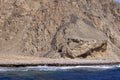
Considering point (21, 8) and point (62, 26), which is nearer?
point (62, 26)

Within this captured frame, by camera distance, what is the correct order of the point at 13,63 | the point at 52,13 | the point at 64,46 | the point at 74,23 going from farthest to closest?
the point at 52,13, the point at 74,23, the point at 64,46, the point at 13,63

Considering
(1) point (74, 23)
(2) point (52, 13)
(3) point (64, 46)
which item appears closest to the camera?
(3) point (64, 46)

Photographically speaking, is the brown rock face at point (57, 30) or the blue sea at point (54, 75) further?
the brown rock face at point (57, 30)

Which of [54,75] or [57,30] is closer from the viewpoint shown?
[54,75]

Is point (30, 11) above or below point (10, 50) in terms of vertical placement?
above

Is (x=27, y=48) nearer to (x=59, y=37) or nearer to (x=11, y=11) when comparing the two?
(x=59, y=37)

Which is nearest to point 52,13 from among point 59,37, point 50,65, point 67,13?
point 67,13

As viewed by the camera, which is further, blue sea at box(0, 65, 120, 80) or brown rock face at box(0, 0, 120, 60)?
brown rock face at box(0, 0, 120, 60)

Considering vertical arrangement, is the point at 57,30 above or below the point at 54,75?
above
